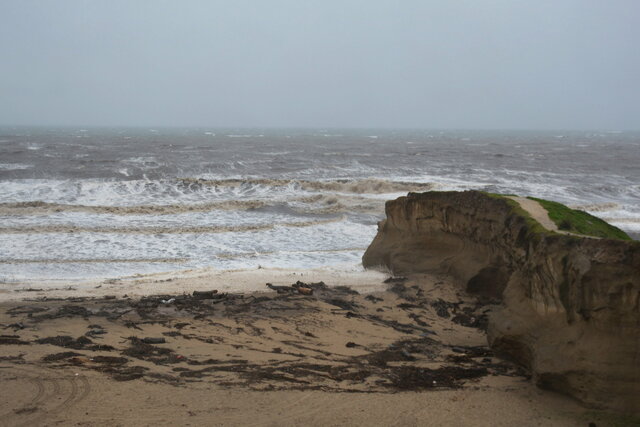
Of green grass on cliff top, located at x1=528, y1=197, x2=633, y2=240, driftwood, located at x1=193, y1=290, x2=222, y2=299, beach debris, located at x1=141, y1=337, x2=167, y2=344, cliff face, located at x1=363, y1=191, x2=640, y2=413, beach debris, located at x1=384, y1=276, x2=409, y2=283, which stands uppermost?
green grass on cliff top, located at x1=528, y1=197, x2=633, y2=240

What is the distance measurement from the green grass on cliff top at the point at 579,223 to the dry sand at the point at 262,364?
6.28 ft

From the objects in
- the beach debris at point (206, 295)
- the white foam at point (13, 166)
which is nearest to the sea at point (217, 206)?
the white foam at point (13, 166)

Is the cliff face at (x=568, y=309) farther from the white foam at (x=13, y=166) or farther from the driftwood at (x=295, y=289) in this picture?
the white foam at (x=13, y=166)

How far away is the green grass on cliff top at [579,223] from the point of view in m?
7.18

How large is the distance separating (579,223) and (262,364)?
4776 millimetres

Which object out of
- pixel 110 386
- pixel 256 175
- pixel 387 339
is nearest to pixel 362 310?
pixel 387 339

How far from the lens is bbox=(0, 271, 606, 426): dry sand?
515 centimetres

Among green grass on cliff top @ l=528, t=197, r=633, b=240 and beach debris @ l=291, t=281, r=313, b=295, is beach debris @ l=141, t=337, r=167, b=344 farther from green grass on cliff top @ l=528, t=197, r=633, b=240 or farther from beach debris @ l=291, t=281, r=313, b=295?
green grass on cliff top @ l=528, t=197, r=633, b=240

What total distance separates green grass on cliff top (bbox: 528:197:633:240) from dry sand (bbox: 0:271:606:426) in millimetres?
1914

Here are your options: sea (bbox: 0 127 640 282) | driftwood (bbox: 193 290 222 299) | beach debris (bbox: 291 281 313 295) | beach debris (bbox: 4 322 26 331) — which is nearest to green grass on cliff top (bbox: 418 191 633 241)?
beach debris (bbox: 291 281 313 295)

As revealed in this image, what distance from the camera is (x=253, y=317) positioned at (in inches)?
318

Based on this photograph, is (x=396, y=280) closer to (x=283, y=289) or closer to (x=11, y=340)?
(x=283, y=289)

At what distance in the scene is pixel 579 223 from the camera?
7.61 metres

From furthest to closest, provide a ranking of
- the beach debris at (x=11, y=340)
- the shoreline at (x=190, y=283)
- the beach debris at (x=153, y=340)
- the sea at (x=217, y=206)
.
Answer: the sea at (x=217, y=206)
the shoreline at (x=190, y=283)
the beach debris at (x=153, y=340)
the beach debris at (x=11, y=340)
